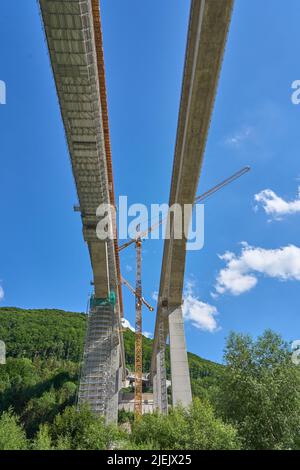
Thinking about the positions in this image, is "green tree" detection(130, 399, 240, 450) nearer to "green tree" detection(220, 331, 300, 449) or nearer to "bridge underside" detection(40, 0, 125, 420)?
"green tree" detection(220, 331, 300, 449)

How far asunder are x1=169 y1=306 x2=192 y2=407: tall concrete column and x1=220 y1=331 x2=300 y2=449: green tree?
8151 millimetres

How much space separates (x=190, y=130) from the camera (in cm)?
1945

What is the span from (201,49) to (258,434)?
18146 millimetres

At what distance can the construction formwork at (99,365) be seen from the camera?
3053 cm

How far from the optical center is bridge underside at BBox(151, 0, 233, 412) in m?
15.2

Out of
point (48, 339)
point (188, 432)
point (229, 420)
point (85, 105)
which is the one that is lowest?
point (188, 432)

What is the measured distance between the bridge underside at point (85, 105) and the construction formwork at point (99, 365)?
98 millimetres

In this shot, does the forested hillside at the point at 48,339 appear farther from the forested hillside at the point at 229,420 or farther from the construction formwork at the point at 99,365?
the forested hillside at the point at 229,420

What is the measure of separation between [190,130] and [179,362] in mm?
17856


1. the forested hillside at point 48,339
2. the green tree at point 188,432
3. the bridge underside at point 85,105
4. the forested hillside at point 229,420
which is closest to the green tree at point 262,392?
the forested hillside at point 229,420

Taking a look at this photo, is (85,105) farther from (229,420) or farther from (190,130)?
(229,420)

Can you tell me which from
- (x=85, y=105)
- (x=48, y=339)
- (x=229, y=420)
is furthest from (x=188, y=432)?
(x=48, y=339)

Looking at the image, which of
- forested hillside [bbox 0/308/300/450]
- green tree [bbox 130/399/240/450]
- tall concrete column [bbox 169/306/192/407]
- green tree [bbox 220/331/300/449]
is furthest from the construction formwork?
green tree [bbox 220/331/300/449]
